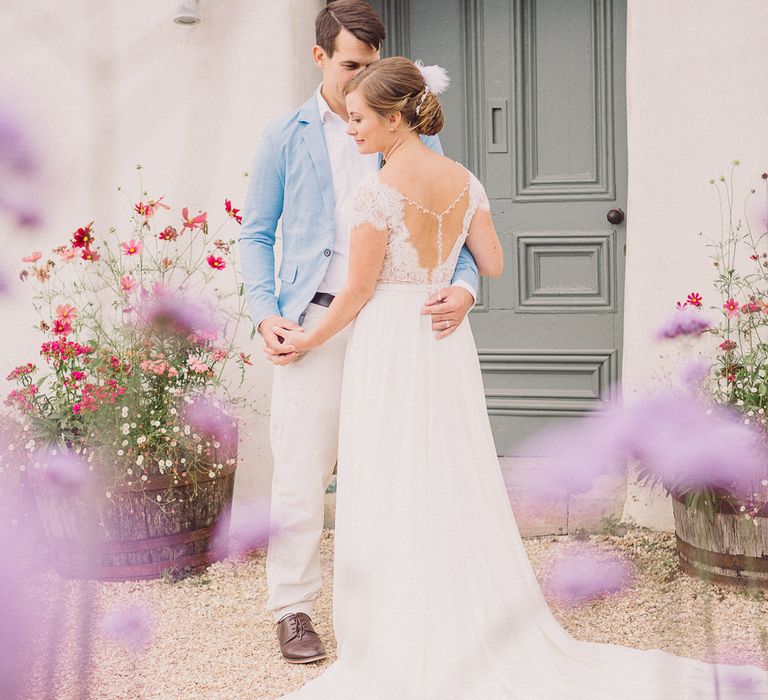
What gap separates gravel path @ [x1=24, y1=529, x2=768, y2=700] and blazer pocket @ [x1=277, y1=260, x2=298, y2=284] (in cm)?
90

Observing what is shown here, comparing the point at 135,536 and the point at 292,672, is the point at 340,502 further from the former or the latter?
the point at 135,536

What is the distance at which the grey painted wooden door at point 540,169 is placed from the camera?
4.27 meters

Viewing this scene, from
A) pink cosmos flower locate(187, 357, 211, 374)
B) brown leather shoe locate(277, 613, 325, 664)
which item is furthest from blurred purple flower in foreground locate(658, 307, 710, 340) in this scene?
pink cosmos flower locate(187, 357, 211, 374)

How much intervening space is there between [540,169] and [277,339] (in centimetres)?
228

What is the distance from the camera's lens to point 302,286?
2.56 m

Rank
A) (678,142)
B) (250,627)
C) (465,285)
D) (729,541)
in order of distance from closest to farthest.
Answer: (465,285) < (250,627) < (729,541) < (678,142)

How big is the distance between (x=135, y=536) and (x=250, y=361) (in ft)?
3.00

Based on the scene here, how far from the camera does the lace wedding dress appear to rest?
2.23m

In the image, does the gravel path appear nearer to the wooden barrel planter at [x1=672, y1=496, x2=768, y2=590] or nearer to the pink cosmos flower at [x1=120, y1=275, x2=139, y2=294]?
the wooden barrel planter at [x1=672, y1=496, x2=768, y2=590]

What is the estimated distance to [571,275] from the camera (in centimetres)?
437

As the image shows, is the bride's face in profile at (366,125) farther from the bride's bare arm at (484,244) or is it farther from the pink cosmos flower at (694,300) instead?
the pink cosmos flower at (694,300)

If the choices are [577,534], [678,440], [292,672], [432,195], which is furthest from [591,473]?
[577,534]

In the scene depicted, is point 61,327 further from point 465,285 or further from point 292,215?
point 465,285

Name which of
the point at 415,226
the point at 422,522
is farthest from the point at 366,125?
the point at 422,522
